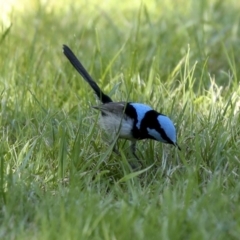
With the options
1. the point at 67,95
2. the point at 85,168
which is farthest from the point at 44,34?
the point at 85,168

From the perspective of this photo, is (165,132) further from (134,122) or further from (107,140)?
(107,140)

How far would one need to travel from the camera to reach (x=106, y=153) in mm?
3881

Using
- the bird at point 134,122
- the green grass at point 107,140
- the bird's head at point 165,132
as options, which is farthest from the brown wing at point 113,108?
the bird's head at point 165,132

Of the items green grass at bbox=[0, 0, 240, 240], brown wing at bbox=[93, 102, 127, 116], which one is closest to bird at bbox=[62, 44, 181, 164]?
brown wing at bbox=[93, 102, 127, 116]

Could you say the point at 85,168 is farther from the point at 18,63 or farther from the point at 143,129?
the point at 18,63

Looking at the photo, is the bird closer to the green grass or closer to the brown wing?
the brown wing

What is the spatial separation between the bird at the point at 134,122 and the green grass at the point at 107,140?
10cm

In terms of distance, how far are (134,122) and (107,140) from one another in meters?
0.26

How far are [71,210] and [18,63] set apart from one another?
243 cm

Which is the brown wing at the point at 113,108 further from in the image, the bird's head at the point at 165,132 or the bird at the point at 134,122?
the bird's head at the point at 165,132

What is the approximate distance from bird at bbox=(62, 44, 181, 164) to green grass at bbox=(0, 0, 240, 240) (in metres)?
0.10

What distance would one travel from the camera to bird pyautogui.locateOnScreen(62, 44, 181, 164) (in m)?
3.95

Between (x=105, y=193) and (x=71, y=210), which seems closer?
(x=71, y=210)

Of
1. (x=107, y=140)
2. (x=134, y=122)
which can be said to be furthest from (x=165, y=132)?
(x=107, y=140)
